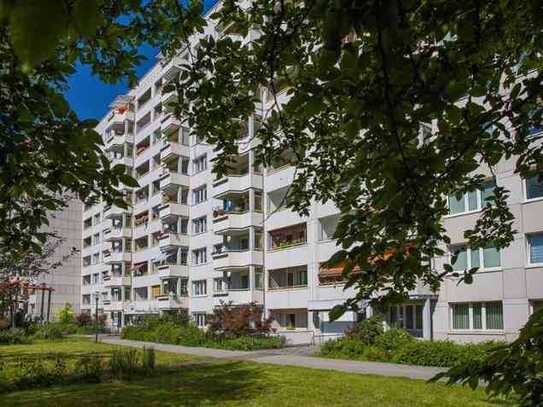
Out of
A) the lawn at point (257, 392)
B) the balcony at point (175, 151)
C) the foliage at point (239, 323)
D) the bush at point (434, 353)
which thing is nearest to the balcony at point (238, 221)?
the foliage at point (239, 323)

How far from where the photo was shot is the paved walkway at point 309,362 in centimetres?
2083

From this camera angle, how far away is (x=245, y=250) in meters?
43.8

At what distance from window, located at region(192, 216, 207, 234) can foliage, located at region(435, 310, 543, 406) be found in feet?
158

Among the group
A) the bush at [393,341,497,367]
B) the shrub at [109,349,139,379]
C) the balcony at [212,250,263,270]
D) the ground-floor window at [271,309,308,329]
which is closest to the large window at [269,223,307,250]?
the balcony at [212,250,263,270]

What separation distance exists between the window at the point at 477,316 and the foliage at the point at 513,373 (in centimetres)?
2440

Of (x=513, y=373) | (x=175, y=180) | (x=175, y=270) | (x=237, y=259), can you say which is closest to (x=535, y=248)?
(x=237, y=259)

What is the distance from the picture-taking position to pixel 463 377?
375 cm

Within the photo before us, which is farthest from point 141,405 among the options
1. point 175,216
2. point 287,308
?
point 175,216

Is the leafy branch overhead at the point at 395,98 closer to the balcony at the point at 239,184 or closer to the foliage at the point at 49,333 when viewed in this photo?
Result: the balcony at the point at 239,184

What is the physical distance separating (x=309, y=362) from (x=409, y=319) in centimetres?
816

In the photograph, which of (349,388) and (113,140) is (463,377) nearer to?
(349,388)

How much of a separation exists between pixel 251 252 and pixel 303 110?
40.4m

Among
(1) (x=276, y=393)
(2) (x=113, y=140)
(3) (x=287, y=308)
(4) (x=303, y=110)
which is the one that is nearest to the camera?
(4) (x=303, y=110)

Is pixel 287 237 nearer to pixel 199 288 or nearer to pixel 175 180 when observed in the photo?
pixel 199 288
